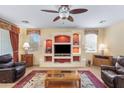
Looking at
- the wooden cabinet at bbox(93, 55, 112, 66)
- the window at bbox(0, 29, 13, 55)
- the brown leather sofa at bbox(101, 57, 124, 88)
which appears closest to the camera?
the brown leather sofa at bbox(101, 57, 124, 88)

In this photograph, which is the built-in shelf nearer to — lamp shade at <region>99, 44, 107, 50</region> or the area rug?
lamp shade at <region>99, 44, 107, 50</region>

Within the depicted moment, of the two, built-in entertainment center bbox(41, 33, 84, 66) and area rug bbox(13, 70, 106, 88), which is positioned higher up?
built-in entertainment center bbox(41, 33, 84, 66)

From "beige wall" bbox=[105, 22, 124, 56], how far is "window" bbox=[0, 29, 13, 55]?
15.1 feet

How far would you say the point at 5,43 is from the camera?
21.0ft

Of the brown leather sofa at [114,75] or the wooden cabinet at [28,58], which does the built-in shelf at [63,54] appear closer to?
the wooden cabinet at [28,58]

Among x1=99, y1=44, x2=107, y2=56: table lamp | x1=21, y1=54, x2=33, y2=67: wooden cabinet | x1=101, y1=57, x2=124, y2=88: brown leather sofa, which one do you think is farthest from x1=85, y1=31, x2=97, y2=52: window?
x1=101, y1=57, x2=124, y2=88: brown leather sofa

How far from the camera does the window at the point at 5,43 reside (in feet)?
19.9

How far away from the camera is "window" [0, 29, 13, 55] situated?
19.9 ft

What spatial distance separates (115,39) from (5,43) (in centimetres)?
469

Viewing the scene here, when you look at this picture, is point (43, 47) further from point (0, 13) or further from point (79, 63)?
point (0, 13)

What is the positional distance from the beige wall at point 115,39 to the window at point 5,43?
4611 mm

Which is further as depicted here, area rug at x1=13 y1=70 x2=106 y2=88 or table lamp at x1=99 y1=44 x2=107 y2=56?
table lamp at x1=99 y1=44 x2=107 y2=56
